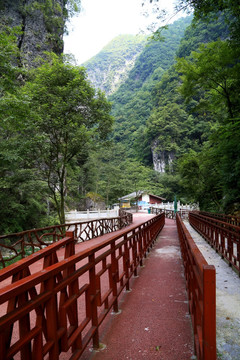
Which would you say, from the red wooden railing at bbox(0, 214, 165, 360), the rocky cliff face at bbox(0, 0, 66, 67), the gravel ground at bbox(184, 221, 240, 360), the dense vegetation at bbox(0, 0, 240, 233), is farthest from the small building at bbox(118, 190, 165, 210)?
the red wooden railing at bbox(0, 214, 165, 360)

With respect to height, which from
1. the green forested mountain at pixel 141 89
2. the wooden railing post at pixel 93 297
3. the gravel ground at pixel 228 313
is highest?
the green forested mountain at pixel 141 89

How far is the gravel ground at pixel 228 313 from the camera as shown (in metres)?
2.13

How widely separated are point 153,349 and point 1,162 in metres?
10.1

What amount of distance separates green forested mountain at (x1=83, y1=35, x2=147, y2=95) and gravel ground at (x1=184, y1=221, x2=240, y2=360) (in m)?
140

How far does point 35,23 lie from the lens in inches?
874

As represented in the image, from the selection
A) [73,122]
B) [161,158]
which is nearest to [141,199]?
[161,158]

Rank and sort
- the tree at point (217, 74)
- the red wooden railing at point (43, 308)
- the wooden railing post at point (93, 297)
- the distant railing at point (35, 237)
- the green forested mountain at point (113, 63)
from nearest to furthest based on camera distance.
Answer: the red wooden railing at point (43, 308) < the wooden railing post at point (93, 297) < the distant railing at point (35, 237) < the tree at point (217, 74) < the green forested mountain at point (113, 63)

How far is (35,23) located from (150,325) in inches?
1087

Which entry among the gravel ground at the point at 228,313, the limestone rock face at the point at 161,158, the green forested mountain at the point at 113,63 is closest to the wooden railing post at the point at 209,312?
the gravel ground at the point at 228,313

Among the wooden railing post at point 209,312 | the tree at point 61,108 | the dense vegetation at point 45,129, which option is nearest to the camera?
the wooden railing post at point 209,312

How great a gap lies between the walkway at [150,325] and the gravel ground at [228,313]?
32 centimetres

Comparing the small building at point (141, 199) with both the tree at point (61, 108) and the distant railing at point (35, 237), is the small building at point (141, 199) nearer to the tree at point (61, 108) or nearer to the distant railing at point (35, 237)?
the distant railing at point (35, 237)

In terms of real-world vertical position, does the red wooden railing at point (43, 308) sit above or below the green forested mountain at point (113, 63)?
below

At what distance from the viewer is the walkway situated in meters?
2.04
